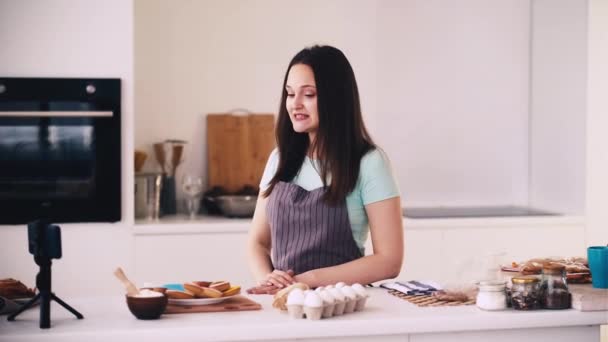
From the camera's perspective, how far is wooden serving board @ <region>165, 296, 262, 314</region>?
2.35 m

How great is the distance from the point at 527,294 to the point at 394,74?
114 inches

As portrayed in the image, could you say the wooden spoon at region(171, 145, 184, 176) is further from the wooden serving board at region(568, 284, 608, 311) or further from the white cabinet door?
the wooden serving board at region(568, 284, 608, 311)

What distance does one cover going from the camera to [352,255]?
112 inches

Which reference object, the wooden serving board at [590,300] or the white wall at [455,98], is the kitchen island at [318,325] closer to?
the wooden serving board at [590,300]

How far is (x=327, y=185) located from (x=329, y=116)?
0.76ft

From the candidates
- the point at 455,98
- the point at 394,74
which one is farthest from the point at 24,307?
the point at 455,98

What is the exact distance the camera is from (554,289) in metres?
2.42

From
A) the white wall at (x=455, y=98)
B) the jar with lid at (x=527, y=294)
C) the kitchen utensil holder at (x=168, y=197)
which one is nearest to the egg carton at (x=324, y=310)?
the jar with lid at (x=527, y=294)

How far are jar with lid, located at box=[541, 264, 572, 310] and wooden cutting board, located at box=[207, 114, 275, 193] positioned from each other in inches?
106

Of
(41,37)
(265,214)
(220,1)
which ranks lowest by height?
(265,214)

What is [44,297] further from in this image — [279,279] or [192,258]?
[192,258]

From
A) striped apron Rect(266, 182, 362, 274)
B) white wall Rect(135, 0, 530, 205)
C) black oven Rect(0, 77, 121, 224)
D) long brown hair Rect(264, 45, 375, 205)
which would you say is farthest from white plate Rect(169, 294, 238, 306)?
white wall Rect(135, 0, 530, 205)

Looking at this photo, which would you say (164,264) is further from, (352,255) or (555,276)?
(555,276)

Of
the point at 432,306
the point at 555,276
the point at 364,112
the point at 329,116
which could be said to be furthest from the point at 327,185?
Answer: the point at 364,112
